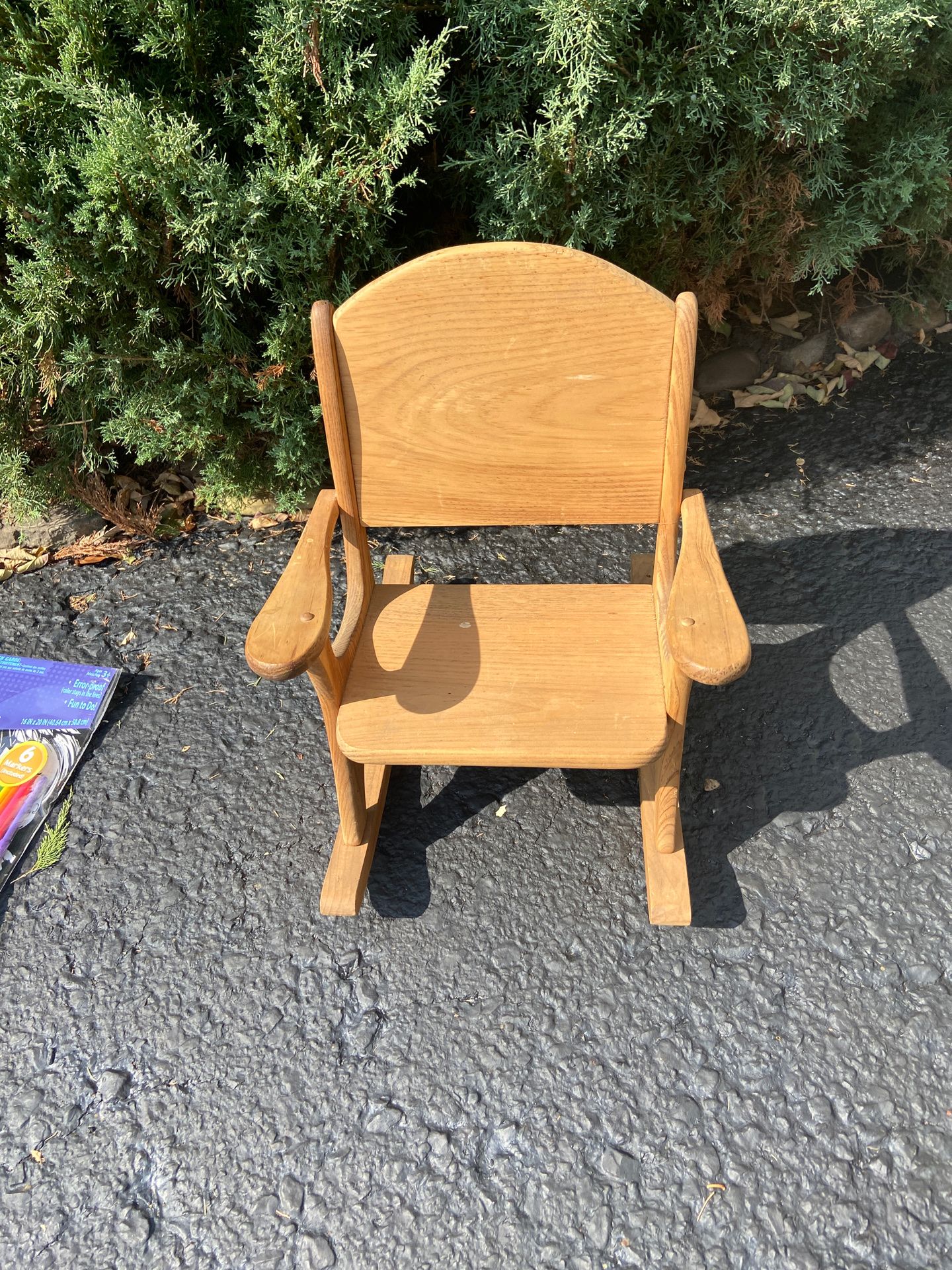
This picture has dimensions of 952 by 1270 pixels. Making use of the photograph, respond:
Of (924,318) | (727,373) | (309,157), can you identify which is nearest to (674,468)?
(309,157)

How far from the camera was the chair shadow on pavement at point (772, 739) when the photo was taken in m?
2.17

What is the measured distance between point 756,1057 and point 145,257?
2.60 metres

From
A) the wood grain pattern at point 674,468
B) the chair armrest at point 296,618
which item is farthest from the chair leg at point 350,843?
the wood grain pattern at point 674,468

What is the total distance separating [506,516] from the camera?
200 centimetres

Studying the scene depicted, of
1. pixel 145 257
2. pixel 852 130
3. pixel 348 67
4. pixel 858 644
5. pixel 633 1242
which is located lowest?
pixel 633 1242

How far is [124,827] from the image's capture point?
228 centimetres


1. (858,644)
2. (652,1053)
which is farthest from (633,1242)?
(858,644)

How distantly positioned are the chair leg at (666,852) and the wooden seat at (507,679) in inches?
6.9

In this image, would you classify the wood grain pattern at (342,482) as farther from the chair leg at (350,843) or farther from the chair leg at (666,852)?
the chair leg at (666,852)

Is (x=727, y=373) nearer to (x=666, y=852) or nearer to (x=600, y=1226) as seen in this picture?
(x=666, y=852)

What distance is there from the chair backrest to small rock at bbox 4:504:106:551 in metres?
1.68

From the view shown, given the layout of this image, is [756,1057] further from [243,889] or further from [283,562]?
[283,562]

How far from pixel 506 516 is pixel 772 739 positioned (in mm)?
1018

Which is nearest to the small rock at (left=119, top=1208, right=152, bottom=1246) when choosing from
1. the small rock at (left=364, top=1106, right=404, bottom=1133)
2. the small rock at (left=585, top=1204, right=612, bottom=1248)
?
the small rock at (left=364, top=1106, right=404, bottom=1133)
